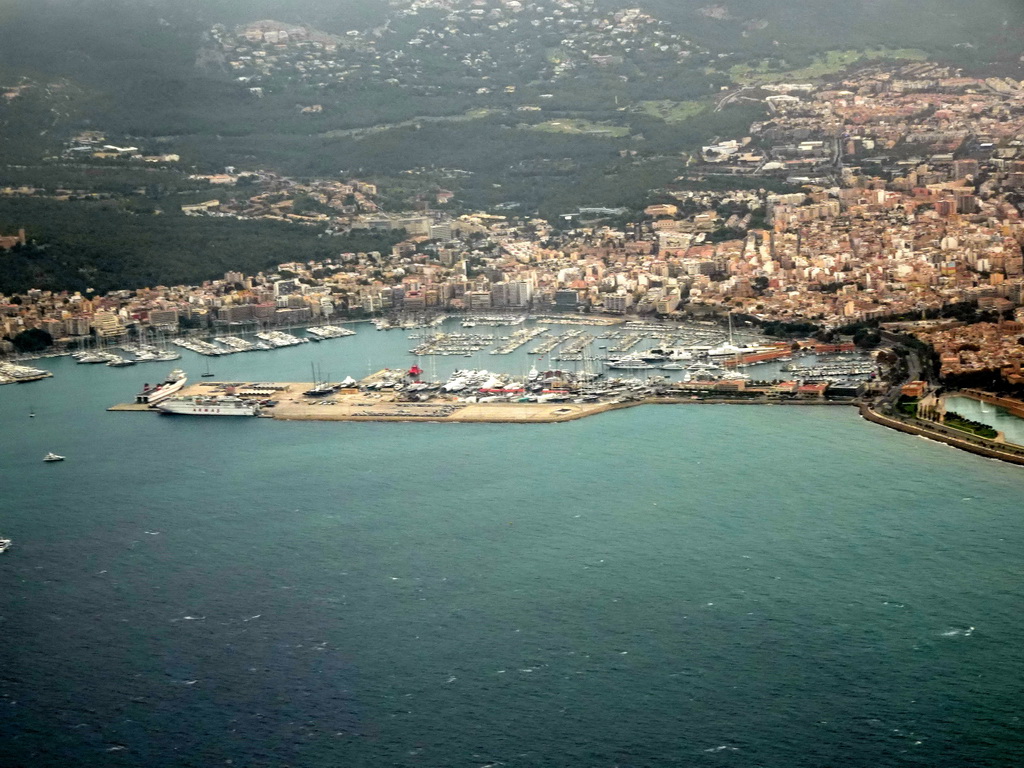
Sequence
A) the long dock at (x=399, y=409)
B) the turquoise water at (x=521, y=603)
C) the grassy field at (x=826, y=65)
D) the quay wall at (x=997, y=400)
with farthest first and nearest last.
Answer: the grassy field at (x=826, y=65) → the long dock at (x=399, y=409) → the quay wall at (x=997, y=400) → the turquoise water at (x=521, y=603)

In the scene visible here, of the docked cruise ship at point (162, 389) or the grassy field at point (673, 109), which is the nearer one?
the docked cruise ship at point (162, 389)

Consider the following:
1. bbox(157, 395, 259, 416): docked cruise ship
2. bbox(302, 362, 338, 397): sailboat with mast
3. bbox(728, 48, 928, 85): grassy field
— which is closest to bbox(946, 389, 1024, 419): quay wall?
bbox(302, 362, 338, 397): sailboat with mast

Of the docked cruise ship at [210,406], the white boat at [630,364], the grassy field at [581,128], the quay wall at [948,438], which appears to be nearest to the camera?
the quay wall at [948,438]

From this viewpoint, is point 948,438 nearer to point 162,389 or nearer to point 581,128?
point 162,389

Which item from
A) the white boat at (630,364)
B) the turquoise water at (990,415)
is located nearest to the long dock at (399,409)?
the white boat at (630,364)

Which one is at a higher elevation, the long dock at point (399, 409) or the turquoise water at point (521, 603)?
the long dock at point (399, 409)

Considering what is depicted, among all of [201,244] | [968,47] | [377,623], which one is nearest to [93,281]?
[201,244]

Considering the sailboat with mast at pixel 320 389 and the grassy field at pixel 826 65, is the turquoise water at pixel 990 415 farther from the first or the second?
the grassy field at pixel 826 65
